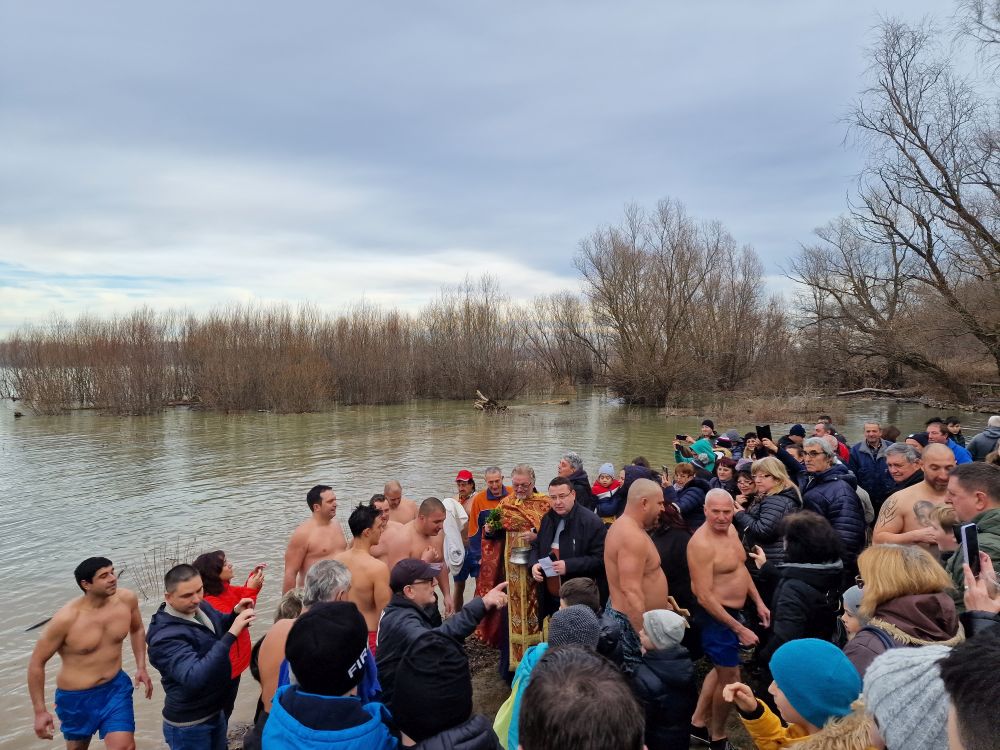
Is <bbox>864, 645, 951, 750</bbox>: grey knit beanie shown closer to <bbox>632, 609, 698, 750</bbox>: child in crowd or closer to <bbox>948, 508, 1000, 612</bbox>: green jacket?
<bbox>632, 609, 698, 750</bbox>: child in crowd

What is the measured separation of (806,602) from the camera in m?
3.56

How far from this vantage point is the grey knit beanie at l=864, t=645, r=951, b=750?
1.66 metres

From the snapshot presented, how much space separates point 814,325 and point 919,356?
701 centimetres

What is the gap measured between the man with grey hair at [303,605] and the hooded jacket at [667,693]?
161cm

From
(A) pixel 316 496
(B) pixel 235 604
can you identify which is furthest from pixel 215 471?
(B) pixel 235 604

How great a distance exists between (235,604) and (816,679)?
11.6 ft

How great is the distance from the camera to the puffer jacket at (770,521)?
4684 millimetres

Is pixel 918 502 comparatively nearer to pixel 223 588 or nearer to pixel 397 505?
pixel 397 505

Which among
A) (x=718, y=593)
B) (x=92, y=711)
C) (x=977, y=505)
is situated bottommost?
(x=92, y=711)

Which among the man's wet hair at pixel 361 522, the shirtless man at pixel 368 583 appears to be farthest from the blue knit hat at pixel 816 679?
the man's wet hair at pixel 361 522

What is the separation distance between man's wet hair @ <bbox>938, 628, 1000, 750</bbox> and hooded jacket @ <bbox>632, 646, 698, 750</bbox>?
178cm

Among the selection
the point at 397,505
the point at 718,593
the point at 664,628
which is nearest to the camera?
the point at 664,628

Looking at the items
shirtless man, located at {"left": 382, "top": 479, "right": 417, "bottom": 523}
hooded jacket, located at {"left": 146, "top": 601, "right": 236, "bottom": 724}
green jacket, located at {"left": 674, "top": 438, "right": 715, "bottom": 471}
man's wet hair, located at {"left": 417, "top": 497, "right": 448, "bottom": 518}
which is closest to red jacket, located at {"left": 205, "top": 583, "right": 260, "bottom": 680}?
hooded jacket, located at {"left": 146, "top": 601, "right": 236, "bottom": 724}

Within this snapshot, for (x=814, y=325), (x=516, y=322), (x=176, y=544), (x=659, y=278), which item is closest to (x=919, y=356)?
(x=814, y=325)
